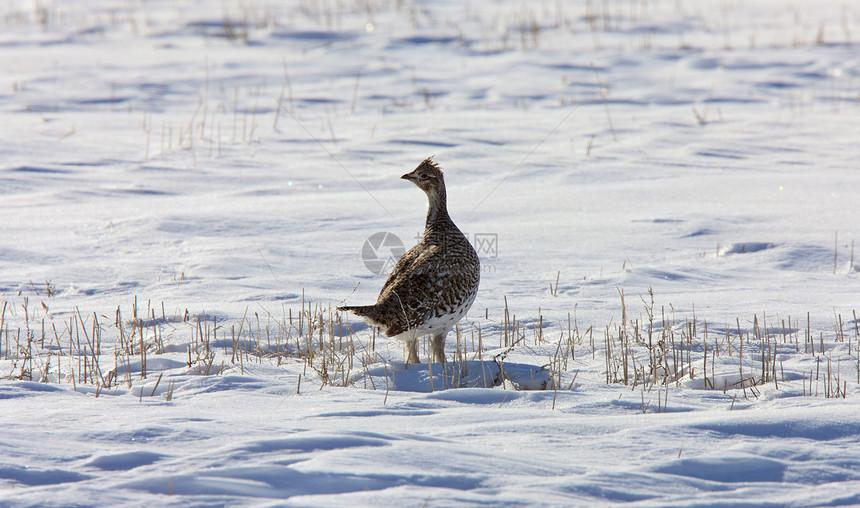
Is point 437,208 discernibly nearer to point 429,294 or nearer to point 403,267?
point 403,267

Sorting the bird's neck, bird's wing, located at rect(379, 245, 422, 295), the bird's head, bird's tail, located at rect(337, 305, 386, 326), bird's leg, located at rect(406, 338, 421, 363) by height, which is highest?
the bird's head

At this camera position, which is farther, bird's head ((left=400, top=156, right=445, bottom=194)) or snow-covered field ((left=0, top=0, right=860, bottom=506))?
bird's head ((left=400, top=156, right=445, bottom=194))

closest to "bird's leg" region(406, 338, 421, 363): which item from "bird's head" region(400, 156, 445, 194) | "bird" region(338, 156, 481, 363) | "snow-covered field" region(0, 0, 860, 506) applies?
"bird" region(338, 156, 481, 363)

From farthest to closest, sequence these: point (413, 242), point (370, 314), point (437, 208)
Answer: point (413, 242) → point (437, 208) → point (370, 314)

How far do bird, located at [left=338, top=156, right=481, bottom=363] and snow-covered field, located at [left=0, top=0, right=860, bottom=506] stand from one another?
0.80 feet

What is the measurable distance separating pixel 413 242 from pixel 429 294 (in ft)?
9.81

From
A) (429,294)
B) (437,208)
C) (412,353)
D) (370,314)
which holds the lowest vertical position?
(412,353)

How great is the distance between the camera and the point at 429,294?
15.6ft

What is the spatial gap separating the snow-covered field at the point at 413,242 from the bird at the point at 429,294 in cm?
24

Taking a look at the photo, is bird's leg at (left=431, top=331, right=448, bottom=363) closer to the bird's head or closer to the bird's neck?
the bird's neck

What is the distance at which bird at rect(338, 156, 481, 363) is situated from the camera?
471 cm

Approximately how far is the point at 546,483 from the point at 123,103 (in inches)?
497

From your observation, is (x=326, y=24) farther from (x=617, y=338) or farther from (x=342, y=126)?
(x=617, y=338)

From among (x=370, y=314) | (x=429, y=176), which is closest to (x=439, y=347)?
(x=370, y=314)
